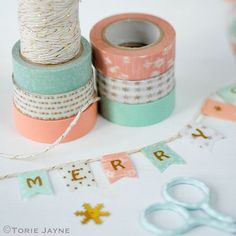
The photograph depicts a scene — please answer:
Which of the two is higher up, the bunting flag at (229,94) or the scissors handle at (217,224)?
the bunting flag at (229,94)

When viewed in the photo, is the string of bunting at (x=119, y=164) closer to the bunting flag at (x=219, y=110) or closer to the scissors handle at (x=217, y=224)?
the bunting flag at (x=219, y=110)

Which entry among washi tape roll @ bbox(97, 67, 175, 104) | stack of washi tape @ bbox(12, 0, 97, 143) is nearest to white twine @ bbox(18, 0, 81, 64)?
stack of washi tape @ bbox(12, 0, 97, 143)

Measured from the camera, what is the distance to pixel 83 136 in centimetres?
156

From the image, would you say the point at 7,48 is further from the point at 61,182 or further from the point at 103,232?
the point at 103,232

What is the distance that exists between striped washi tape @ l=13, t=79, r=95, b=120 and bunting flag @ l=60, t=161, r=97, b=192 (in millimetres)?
116

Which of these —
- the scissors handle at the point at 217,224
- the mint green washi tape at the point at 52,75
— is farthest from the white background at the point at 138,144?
the mint green washi tape at the point at 52,75

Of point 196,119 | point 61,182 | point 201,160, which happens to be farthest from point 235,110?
point 61,182

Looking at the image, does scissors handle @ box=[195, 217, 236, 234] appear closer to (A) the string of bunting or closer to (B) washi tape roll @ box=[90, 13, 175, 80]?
(A) the string of bunting

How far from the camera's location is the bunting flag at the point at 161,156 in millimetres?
1468

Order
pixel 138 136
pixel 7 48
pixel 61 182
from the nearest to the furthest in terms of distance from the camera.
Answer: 1. pixel 61 182
2. pixel 138 136
3. pixel 7 48

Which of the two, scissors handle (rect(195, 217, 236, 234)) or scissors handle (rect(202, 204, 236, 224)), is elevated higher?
scissors handle (rect(202, 204, 236, 224))

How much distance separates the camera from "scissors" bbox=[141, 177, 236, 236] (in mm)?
1297

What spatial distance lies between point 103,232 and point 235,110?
1.57 feet

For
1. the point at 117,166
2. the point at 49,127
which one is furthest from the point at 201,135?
the point at 49,127
